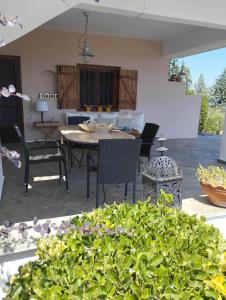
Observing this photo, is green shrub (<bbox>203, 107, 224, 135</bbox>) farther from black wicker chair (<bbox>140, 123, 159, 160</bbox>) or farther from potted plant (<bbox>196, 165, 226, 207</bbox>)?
potted plant (<bbox>196, 165, 226, 207</bbox>)

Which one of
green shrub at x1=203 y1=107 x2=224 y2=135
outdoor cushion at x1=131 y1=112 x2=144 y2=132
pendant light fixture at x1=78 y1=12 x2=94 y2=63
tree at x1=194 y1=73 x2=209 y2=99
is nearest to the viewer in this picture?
pendant light fixture at x1=78 y1=12 x2=94 y2=63

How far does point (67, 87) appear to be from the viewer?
7117 mm

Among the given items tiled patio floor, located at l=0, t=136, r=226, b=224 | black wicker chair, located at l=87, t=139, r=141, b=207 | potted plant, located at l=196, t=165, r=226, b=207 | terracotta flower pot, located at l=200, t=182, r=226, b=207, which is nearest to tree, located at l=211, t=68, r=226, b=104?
tiled patio floor, located at l=0, t=136, r=226, b=224

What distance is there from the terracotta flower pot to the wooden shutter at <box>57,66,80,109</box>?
5.80m

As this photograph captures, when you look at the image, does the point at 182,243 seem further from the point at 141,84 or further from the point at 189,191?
the point at 141,84

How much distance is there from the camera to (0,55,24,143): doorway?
6.71m

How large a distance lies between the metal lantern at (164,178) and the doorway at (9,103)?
5759 mm

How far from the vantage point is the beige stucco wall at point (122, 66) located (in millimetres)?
6789

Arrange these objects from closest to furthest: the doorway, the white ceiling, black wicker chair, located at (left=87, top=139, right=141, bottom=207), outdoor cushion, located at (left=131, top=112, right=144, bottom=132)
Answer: black wicker chair, located at (left=87, top=139, right=141, bottom=207) < the white ceiling < the doorway < outdoor cushion, located at (left=131, top=112, right=144, bottom=132)

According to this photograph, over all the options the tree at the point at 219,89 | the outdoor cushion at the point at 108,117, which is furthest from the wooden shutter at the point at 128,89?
the tree at the point at 219,89

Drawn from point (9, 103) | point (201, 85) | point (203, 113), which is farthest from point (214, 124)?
point (9, 103)

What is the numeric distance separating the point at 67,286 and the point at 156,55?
8.02 meters

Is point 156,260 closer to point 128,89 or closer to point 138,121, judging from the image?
point 138,121

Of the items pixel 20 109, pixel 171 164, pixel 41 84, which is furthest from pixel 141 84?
pixel 171 164
